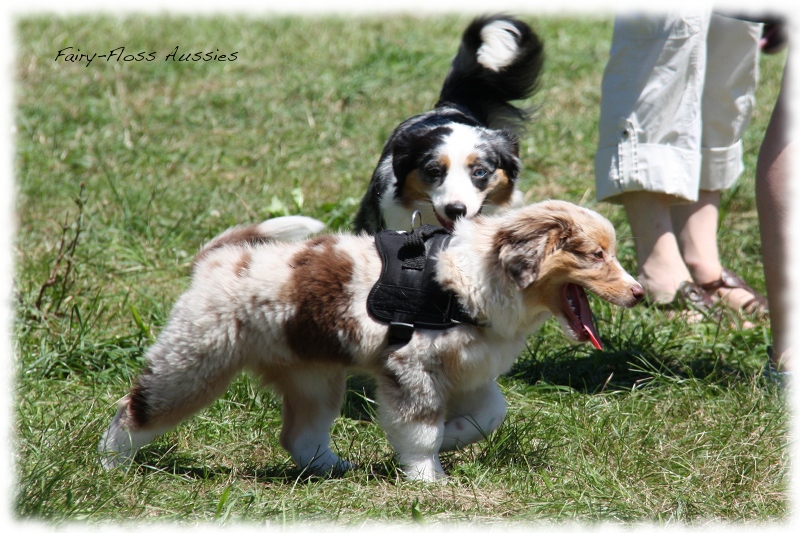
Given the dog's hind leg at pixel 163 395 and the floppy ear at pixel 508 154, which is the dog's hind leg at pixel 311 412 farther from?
the floppy ear at pixel 508 154

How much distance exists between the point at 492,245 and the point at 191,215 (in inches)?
121

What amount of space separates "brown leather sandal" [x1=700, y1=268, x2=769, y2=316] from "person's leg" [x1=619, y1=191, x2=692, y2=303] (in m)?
0.18

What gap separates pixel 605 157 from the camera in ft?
15.6

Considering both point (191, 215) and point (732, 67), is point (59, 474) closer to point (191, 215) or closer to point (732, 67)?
point (191, 215)

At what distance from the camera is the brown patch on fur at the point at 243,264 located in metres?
3.25

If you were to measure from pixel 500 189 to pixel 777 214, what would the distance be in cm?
144

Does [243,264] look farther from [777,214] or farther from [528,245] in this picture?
[777,214]

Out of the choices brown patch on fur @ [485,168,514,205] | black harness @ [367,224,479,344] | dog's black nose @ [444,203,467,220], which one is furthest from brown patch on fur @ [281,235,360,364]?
brown patch on fur @ [485,168,514,205]

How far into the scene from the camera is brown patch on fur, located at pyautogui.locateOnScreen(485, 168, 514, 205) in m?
4.73

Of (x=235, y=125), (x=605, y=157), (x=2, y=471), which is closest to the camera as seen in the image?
(x=2, y=471)

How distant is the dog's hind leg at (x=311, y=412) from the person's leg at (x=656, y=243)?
2.14m

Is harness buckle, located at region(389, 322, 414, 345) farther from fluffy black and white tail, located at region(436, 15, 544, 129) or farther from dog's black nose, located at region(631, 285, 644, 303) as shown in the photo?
fluffy black and white tail, located at region(436, 15, 544, 129)

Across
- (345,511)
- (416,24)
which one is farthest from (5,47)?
(416,24)

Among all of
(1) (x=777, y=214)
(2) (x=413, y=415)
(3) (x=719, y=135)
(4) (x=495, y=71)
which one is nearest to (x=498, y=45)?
(4) (x=495, y=71)
